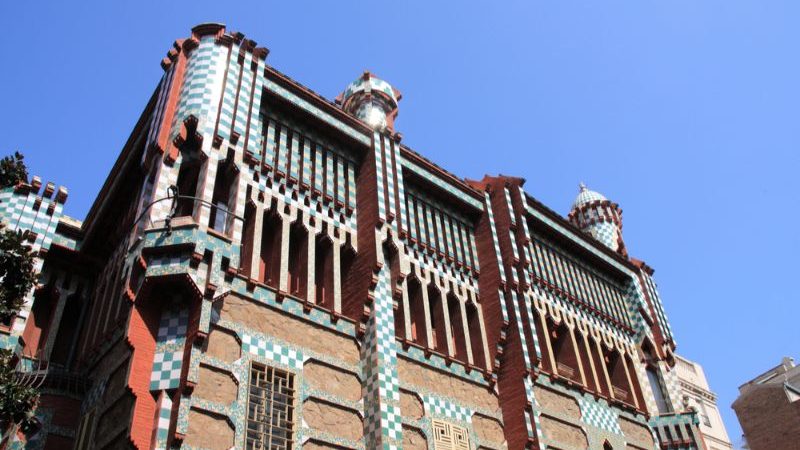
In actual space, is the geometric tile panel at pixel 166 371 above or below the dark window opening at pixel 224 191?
below

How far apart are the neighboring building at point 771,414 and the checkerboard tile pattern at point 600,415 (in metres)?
16.3

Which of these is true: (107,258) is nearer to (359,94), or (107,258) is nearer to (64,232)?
(64,232)

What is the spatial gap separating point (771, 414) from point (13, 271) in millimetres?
→ 30327

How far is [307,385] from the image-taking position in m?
12.2

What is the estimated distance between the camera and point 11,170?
32.8 feet

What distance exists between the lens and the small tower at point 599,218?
2383 cm

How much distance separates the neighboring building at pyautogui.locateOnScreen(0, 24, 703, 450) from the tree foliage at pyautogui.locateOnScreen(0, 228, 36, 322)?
5.38ft

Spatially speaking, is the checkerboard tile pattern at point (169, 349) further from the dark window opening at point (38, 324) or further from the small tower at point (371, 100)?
the small tower at point (371, 100)

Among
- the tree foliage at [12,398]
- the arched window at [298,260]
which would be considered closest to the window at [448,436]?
the arched window at [298,260]

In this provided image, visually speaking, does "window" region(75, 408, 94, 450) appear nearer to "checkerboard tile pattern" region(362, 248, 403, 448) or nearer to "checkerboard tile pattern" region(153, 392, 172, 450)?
"checkerboard tile pattern" region(153, 392, 172, 450)

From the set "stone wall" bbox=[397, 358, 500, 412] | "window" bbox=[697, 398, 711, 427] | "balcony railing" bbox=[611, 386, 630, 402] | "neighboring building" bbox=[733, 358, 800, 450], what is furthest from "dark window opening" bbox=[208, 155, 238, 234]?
"neighboring building" bbox=[733, 358, 800, 450]

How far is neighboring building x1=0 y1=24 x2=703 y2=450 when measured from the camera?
11.2 metres

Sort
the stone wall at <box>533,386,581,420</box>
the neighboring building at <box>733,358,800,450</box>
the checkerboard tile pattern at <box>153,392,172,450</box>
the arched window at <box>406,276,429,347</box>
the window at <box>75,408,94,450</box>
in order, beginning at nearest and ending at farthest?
the checkerboard tile pattern at <box>153,392,172,450</box> → the window at <box>75,408,94,450</box> → the arched window at <box>406,276,429,347</box> → the stone wall at <box>533,386,581,420</box> → the neighboring building at <box>733,358,800,450</box>

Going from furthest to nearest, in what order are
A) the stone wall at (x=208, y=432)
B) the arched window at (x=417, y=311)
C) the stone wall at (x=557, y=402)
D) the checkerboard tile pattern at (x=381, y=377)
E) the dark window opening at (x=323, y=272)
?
the stone wall at (x=557, y=402) → the arched window at (x=417, y=311) → the dark window opening at (x=323, y=272) → the checkerboard tile pattern at (x=381, y=377) → the stone wall at (x=208, y=432)
